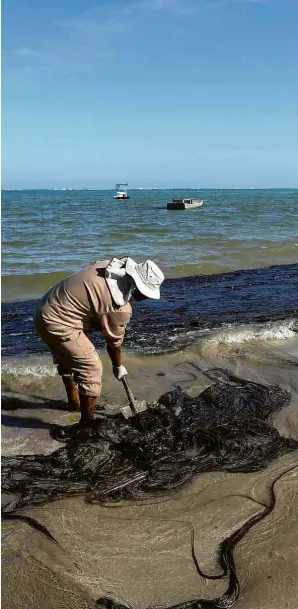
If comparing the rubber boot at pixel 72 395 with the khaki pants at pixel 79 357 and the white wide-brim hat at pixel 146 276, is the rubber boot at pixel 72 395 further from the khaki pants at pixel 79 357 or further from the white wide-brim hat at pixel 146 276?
the white wide-brim hat at pixel 146 276

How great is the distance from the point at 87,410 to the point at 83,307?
40.4 inches

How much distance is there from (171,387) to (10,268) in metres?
9.16

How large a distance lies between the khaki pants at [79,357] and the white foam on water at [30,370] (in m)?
1.59

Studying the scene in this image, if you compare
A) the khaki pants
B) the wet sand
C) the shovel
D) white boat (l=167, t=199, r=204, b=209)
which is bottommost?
the wet sand

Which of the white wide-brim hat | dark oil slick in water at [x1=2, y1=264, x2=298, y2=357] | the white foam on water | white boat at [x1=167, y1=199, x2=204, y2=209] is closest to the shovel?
the white wide-brim hat

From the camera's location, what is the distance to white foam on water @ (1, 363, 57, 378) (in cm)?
609

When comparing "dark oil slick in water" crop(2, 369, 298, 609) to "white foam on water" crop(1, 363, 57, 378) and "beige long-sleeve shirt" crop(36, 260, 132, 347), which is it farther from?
"white foam on water" crop(1, 363, 57, 378)

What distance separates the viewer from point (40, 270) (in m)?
13.5

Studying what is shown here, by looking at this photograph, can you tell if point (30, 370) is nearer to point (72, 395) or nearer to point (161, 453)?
point (72, 395)

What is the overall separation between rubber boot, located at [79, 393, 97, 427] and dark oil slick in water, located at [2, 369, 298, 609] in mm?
106

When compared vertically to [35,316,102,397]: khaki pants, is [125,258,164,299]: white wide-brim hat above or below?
above

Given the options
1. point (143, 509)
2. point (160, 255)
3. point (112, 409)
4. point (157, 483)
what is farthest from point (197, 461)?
point (160, 255)

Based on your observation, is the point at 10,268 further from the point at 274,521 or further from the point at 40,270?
the point at 274,521

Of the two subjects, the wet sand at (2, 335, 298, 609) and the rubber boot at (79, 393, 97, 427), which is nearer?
the wet sand at (2, 335, 298, 609)
